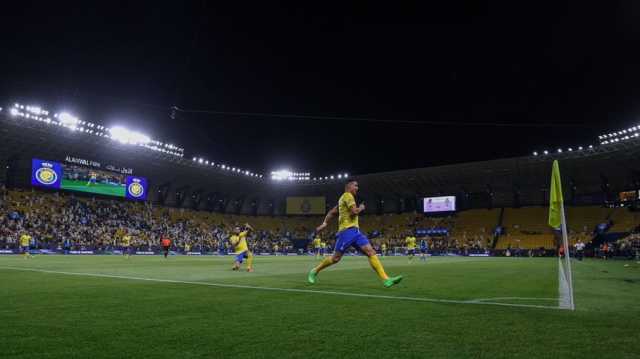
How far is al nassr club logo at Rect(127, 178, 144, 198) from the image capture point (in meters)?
57.8

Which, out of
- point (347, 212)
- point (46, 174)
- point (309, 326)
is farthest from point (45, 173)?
point (309, 326)

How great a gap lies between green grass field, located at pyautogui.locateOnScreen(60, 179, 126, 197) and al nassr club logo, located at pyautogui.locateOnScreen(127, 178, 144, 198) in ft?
3.03

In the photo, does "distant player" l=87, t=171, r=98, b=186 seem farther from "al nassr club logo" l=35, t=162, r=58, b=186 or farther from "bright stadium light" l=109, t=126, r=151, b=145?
"bright stadium light" l=109, t=126, r=151, b=145

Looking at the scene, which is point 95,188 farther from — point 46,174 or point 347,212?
point 347,212

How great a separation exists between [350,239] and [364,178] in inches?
2457

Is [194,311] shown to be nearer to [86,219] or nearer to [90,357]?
[90,357]

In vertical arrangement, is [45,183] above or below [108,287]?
above

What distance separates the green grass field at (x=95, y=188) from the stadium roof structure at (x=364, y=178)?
3799 millimetres

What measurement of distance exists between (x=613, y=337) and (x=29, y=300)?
25.9 feet

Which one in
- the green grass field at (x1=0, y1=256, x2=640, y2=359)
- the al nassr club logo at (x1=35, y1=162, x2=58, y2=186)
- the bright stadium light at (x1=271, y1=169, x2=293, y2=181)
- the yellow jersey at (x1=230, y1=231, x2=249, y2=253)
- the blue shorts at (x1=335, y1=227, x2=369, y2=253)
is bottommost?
the green grass field at (x1=0, y1=256, x2=640, y2=359)

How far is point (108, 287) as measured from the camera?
8.87 m

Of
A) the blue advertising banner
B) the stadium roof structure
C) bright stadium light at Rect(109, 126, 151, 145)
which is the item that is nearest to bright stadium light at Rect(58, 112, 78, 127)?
the stadium roof structure

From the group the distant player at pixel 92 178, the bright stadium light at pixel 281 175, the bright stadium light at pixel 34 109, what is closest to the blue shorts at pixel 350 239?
the bright stadium light at pixel 34 109

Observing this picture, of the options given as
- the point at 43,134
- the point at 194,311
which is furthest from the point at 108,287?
the point at 43,134
